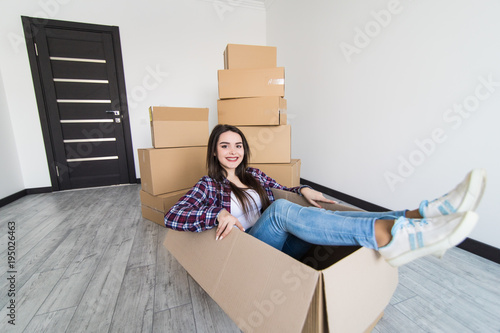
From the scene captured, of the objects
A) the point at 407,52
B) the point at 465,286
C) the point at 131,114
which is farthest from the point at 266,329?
the point at 131,114

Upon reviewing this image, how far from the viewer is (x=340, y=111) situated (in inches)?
81.6

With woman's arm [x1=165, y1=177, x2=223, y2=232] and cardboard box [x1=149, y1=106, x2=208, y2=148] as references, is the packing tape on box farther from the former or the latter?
woman's arm [x1=165, y1=177, x2=223, y2=232]

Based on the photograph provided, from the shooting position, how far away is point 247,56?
174 cm

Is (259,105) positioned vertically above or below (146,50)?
below

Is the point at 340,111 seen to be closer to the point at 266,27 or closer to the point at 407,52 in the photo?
the point at 407,52

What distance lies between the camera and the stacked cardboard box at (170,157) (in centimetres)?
164

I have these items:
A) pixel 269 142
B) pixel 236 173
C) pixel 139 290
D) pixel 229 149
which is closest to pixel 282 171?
pixel 269 142

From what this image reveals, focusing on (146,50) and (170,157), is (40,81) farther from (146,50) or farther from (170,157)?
(170,157)

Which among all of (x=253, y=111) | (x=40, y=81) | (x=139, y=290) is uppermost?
(x=40, y=81)

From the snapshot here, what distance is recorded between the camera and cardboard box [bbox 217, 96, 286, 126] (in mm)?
1642

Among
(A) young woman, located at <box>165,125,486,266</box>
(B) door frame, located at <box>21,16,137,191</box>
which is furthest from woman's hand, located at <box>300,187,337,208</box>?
(B) door frame, located at <box>21,16,137,191</box>

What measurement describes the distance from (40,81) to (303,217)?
3.36m

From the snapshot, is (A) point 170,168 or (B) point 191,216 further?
(A) point 170,168

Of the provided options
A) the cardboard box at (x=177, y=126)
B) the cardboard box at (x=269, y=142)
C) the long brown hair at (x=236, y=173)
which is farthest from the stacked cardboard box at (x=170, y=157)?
the long brown hair at (x=236, y=173)
